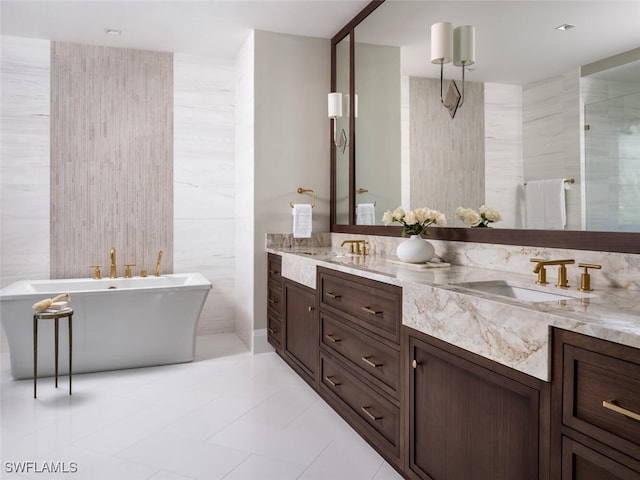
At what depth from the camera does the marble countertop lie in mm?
1195

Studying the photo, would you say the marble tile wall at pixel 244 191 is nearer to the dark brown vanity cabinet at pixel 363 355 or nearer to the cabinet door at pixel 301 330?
the cabinet door at pixel 301 330

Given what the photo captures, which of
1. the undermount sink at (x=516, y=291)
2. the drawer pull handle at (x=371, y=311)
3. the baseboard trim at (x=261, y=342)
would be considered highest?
the undermount sink at (x=516, y=291)

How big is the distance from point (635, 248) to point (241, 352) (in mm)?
2971

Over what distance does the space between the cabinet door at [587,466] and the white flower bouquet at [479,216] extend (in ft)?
4.27

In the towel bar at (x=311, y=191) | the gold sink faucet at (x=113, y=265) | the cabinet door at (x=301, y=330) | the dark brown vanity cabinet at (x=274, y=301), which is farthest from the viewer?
the gold sink faucet at (x=113, y=265)

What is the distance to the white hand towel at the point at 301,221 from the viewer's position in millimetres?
3826

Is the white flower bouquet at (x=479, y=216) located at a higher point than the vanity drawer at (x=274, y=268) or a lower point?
higher

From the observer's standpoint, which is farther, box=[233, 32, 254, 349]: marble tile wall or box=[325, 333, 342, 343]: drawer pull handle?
box=[233, 32, 254, 349]: marble tile wall

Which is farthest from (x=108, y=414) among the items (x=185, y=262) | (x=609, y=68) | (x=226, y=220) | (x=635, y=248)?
(x=609, y=68)

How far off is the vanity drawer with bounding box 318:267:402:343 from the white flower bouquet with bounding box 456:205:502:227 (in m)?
0.66

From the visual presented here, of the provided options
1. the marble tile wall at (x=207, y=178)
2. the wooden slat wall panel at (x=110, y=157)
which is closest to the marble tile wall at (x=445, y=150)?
the marble tile wall at (x=207, y=178)

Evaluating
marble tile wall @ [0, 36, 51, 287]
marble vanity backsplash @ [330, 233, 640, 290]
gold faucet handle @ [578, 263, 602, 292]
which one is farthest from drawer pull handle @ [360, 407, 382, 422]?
marble tile wall @ [0, 36, 51, 287]

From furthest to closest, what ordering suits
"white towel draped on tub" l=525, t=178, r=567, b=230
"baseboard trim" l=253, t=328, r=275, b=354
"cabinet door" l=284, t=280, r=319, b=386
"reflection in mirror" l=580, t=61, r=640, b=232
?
"baseboard trim" l=253, t=328, r=275, b=354, "cabinet door" l=284, t=280, r=319, b=386, "white towel draped on tub" l=525, t=178, r=567, b=230, "reflection in mirror" l=580, t=61, r=640, b=232

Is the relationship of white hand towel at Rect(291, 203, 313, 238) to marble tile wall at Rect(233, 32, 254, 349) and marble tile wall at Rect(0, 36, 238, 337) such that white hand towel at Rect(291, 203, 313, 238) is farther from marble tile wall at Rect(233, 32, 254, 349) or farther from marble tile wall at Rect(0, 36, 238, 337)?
marble tile wall at Rect(0, 36, 238, 337)
